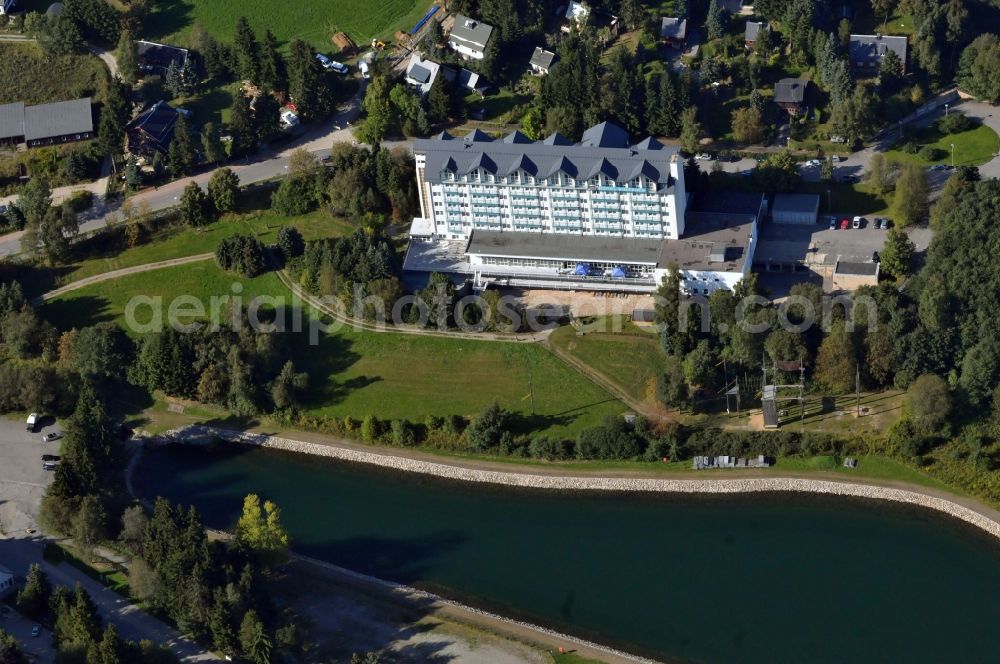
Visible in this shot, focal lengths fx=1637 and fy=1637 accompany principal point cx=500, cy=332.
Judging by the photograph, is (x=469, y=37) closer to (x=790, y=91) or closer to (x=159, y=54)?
(x=790, y=91)

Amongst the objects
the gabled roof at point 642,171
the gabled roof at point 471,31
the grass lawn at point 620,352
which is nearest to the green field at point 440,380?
the grass lawn at point 620,352

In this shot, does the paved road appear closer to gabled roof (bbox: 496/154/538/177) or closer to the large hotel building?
the large hotel building

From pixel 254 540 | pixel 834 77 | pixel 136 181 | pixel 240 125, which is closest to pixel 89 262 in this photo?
pixel 136 181

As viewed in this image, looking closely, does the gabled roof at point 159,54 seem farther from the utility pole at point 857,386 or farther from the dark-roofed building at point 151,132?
the utility pole at point 857,386

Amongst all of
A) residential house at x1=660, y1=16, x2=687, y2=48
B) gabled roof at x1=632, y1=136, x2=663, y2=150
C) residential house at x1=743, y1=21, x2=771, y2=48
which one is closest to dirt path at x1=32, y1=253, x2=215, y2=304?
gabled roof at x1=632, y1=136, x2=663, y2=150

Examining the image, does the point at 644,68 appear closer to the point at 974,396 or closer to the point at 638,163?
the point at 638,163
